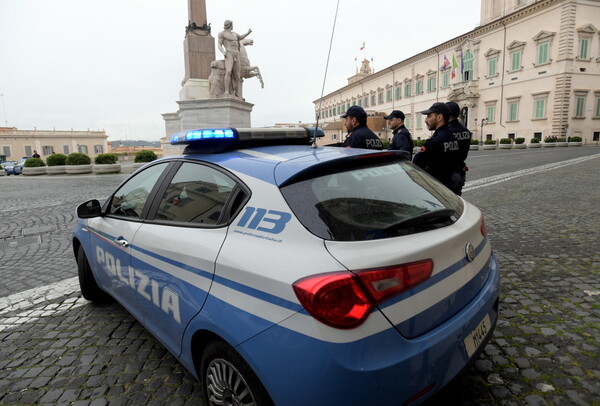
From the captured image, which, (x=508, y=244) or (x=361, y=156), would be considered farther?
(x=508, y=244)

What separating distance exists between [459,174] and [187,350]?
393 cm

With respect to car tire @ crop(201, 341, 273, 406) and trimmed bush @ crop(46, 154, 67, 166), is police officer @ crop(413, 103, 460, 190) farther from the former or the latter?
trimmed bush @ crop(46, 154, 67, 166)

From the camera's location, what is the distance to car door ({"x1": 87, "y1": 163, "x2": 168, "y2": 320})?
8.22ft

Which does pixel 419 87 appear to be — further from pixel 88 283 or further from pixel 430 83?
pixel 88 283

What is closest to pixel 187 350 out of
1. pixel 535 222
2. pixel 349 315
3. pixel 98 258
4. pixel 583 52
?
pixel 349 315

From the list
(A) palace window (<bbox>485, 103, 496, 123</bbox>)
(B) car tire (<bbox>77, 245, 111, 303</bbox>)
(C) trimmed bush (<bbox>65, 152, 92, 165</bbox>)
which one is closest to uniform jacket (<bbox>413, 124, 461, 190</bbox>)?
(B) car tire (<bbox>77, 245, 111, 303</bbox>)

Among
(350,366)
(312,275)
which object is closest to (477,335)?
(350,366)

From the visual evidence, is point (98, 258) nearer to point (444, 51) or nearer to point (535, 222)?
point (535, 222)

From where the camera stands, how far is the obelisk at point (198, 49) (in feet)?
61.8

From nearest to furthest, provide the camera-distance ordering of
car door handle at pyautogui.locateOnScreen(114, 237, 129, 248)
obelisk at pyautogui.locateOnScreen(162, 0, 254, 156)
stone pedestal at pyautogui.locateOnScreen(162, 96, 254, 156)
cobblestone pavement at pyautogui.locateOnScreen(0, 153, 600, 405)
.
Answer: cobblestone pavement at pyautogui.locateOnScreen(0, 153, 600, 405), car door handle at pyautogui.locateOnScreen(114, 237, 129, 248), stone pedestal at pyautogui.locateOnScreen(162, 96, 254, 156), obelisk at pyautogui.locateOnScreen(162, 0, 254, 156)

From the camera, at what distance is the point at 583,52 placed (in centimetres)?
3512

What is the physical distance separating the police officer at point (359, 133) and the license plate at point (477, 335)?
309 cm

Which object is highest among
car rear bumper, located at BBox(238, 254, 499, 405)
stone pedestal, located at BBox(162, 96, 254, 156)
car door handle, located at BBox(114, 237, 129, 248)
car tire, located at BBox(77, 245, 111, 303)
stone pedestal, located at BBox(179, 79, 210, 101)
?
stone pedestal, located at BBox(179, 79, 210, 101)

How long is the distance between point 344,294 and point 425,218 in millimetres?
619
